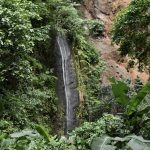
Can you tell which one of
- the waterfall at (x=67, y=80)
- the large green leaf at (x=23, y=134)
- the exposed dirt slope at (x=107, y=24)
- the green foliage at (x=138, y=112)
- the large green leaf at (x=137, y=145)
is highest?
the exposed dirt slope at (x=107, y=24)

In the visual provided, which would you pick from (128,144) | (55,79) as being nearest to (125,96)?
(128,144)

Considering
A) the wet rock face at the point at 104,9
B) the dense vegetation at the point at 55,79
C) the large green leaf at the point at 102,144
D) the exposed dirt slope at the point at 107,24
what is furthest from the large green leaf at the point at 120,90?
the wet rock face at the point at 104,9

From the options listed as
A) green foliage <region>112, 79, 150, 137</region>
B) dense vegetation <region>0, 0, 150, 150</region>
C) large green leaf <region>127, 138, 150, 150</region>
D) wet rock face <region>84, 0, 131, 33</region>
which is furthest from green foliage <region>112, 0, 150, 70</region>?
wet rock face <region>84, 0, 131, 33</region>

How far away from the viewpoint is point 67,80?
42.1ft

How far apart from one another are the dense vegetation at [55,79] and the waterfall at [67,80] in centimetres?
22

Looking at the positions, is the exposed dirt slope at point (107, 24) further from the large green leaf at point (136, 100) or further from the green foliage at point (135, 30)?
the large green leaf at point (136, 100)

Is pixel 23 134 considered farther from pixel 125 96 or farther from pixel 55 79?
pixel 55 79

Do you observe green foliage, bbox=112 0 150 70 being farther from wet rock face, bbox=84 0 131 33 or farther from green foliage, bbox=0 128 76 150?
wet rock face, bbox=84 0 131 33

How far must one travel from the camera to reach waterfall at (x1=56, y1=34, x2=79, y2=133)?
475 inches

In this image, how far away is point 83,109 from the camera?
1228 cm

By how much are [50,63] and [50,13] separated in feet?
5.80

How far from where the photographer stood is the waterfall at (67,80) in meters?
12.1

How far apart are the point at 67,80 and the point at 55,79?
1.67 feet

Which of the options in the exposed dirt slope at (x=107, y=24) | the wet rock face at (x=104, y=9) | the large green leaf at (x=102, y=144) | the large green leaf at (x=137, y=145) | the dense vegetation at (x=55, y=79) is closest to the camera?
the large green leaf at (x=137, y=145)
